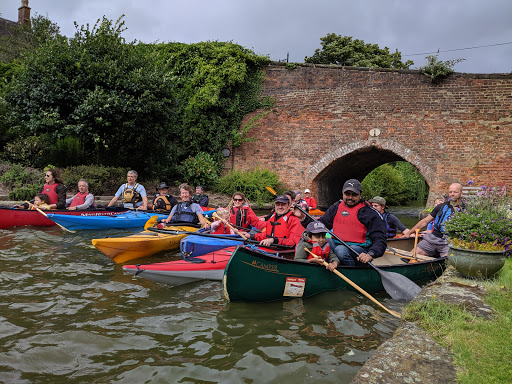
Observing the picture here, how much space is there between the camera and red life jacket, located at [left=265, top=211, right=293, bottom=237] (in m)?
6.00

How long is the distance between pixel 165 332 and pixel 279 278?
1453mm

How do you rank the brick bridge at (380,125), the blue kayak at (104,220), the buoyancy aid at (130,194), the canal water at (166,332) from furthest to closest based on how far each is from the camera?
the brick bridge at (380,125), the buoyancy aid at (130,194), the blue kayak at (104,220), the canal water at (166,332)

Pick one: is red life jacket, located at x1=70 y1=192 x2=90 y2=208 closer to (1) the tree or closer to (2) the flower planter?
(2) the flower planter

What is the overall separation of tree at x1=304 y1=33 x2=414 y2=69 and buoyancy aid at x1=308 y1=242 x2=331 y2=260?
24.7 meters

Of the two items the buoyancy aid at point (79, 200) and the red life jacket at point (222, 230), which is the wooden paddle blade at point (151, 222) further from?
the buoyancy aid at point (79, 200)

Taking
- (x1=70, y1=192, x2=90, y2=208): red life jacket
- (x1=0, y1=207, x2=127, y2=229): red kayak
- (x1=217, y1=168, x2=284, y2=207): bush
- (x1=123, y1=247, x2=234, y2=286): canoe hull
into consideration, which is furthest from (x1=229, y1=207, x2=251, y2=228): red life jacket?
(x1=217, y1=168, x2=284, y2=207): bush

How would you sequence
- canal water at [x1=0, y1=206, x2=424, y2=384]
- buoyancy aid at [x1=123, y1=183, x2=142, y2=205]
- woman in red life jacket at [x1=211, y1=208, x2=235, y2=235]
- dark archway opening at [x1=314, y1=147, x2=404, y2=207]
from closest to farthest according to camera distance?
canal water at [x1=0, y1=206, x2=424, y2=384] → woman in red life jacket at [x1=211, y1=208, x2=235, y2=235] → buoyancy aid at [x1=123, y1=183, x2=142, y2=205] → dark archway opening at [x1=314, y1=147, x2=404, y2=207]

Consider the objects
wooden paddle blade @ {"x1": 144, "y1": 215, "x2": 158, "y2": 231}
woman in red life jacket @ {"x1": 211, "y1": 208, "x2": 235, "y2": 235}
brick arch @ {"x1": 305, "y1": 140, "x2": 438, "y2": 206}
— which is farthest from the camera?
brick arch @ {"x1": 305, "y1": 140, "x2": 438, "y2": 206}

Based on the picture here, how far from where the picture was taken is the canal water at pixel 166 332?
3242 millimetres

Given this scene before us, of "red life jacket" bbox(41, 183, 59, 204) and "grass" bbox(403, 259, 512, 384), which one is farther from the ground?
"red life jacket" bbox(41, 183, 59, 204)

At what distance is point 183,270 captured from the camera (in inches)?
217

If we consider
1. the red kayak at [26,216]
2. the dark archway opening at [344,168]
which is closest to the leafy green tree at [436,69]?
the dark archway opening at [344,168]

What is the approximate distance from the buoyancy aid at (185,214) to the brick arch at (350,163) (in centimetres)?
797

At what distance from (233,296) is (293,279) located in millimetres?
744
